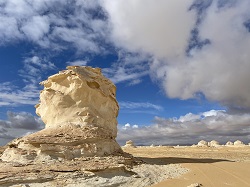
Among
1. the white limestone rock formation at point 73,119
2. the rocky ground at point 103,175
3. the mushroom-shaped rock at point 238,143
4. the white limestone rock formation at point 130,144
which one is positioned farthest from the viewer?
the mushroom-shaped rock at point 238,143

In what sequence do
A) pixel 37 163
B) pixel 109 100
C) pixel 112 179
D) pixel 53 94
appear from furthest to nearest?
pixel 109 100 < pixel 53 94 < pixel 37 163 < pixel 112 179

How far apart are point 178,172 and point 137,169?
267 centimetres

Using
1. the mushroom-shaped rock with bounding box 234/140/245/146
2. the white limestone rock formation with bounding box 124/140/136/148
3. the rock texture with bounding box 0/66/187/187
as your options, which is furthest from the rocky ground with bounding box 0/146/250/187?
the mushroom-shaped rock with bounding box 234/140/245/146

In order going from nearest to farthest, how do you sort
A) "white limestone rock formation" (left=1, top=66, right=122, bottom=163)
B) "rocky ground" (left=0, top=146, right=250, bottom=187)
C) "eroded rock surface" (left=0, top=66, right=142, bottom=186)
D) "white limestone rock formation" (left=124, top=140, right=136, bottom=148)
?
1. "rocky ground" (left=0, top=146, right=250, bottom=187)
2. "eroded rock surface" (left=0, top=66, right=142, bottom=186)
3. "white limestone rock formation" (left=1, top=66, right=122, bottom=163)
4. "white limestone rock formation" (left=124, top=140, right=136, bottom=148)

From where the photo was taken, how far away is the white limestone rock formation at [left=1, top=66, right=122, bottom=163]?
52.9 ft

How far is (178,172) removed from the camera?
17.0m

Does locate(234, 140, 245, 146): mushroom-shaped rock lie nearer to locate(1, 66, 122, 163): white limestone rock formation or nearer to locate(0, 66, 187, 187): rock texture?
locate(1, 66, 122, 163): white limestone rock formation

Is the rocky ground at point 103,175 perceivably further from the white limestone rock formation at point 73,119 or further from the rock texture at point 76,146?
the white limestone rock formation at point 73,119

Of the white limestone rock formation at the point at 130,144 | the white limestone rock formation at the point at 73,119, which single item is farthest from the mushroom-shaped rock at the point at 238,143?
the white limestone rock formation at the point at 73,119

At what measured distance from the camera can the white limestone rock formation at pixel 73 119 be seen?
16125 mm

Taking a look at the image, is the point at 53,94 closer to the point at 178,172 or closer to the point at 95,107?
the point at 95,107

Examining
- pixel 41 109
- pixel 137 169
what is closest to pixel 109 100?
pixel 41 109

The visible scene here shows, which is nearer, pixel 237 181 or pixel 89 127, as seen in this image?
pixel 237 181

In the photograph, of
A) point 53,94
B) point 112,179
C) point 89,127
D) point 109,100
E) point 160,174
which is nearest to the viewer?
point 112,179
